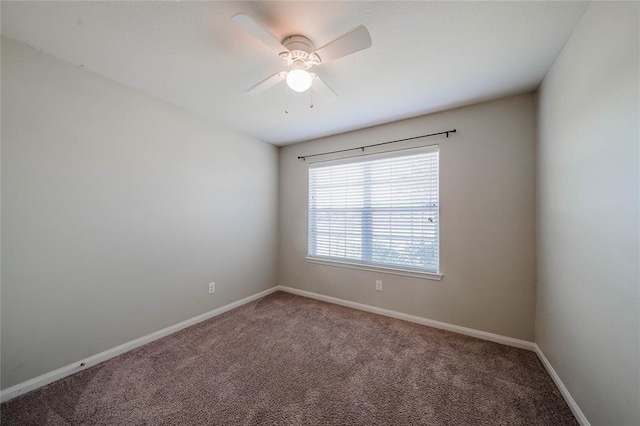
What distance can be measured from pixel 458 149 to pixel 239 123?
2543 millimetres

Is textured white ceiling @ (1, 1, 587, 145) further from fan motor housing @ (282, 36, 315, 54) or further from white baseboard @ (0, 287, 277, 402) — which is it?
white baseboard @ (0, 287, 277, 402)

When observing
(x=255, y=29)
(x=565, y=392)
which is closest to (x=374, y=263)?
(x=565, y=392)

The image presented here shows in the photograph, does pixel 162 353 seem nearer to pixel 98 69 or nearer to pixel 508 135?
pixel 98 69

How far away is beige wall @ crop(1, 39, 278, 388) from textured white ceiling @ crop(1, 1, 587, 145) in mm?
301

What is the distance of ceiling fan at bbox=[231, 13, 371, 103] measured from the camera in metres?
1.20

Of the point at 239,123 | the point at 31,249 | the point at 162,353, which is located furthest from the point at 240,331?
the point at 239,123

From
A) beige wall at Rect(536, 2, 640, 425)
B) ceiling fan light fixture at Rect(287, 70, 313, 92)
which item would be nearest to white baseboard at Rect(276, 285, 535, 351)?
beige wall at Rect(536, 2, 640, 425)

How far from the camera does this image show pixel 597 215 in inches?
50.3

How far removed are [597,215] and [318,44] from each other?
1.92 m

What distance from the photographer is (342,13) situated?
52.5 inches

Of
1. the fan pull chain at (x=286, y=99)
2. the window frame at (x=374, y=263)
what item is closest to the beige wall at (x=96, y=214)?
the fan pull chain at (x=286, y=99)

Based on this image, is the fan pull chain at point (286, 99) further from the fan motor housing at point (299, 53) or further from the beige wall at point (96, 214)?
the beige wall at point (96, 214)

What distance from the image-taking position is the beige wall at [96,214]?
1.60 metres

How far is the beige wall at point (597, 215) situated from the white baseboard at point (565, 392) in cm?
4
